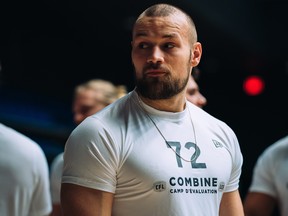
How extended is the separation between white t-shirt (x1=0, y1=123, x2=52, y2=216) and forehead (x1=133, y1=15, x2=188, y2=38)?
1.17 meters

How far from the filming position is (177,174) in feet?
9.18

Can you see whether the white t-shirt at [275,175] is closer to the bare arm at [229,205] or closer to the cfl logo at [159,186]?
the bare arm at [229,205]

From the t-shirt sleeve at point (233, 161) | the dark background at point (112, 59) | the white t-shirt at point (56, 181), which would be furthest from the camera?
the dark background at point (112, 59)

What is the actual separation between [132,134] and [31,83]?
6017mm

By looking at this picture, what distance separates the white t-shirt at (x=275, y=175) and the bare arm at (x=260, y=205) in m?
0.03

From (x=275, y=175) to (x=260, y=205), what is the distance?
20 cm

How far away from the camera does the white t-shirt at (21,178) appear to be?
3.71 metres

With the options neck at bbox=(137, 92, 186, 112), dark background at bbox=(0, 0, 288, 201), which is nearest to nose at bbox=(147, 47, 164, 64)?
neck at bbox=(137, 92, 186, 112)

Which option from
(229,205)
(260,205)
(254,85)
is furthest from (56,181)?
(254,85)

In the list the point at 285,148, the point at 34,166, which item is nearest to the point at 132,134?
the point at 34,166

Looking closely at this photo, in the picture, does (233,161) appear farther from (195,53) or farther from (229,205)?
(195,53)

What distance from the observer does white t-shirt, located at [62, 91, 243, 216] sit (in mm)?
2699

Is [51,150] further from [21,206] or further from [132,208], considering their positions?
[132,208]

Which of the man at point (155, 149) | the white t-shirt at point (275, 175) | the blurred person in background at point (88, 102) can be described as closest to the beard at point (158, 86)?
the man at point (155, 149)
